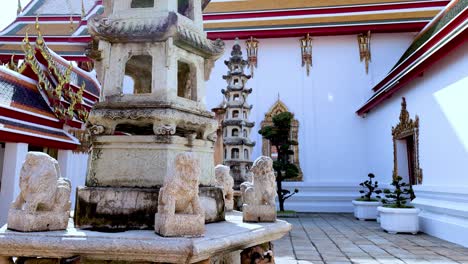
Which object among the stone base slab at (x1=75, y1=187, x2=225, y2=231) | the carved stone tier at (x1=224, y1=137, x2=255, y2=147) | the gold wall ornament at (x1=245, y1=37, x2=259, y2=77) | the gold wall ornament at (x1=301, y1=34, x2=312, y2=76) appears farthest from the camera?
the gold wall ornament at (x1=245, y1=37, x2=259, y2=77)

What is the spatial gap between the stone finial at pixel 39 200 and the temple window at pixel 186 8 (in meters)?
2.13

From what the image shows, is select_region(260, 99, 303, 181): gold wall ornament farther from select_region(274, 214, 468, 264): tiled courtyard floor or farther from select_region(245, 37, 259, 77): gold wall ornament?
select_region(274, 214, 468, 264): tiled courtyard floor

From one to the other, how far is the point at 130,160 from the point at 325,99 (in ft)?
38.1

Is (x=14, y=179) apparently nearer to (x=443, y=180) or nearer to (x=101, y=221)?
(x=101, y=221)

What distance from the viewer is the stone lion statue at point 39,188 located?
2.74 meters

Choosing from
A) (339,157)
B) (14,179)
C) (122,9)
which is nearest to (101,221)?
(122,9)

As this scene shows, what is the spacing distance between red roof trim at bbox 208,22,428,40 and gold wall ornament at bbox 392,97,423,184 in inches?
191

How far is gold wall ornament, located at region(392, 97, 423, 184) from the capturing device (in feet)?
29.1

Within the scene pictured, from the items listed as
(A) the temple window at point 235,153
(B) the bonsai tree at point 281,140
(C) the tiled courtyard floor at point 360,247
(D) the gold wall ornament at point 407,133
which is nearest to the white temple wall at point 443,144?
(D) the gold wall ornament at point 407,133

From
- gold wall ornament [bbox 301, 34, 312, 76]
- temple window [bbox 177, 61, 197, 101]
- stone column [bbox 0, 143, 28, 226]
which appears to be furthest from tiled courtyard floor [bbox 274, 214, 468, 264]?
gold wall ornament [bbox 301, 34, 312, 76]

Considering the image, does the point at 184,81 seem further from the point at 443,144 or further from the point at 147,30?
the point at 443,144

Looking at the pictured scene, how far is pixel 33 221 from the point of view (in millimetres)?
2684

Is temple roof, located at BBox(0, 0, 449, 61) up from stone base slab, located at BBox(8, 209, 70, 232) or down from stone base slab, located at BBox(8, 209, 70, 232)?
up

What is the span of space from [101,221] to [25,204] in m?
0.59
